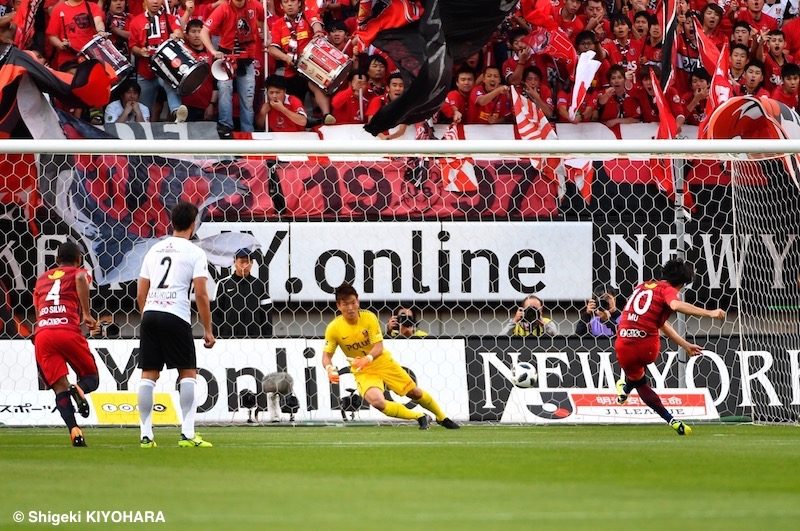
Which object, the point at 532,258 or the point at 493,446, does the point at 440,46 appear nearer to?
the point at 532,258

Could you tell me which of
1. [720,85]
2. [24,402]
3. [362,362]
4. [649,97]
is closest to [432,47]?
[649,97]

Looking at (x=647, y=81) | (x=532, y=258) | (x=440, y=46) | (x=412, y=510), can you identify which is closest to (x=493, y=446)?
(x=412, y=510)

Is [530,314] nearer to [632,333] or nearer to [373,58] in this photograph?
[632,333]

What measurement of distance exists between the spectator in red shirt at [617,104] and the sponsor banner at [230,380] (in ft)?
16.5

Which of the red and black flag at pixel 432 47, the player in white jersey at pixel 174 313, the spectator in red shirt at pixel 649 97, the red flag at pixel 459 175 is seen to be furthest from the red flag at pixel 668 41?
the player in white jersey at pixel 174 313

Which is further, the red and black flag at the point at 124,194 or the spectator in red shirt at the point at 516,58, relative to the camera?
the spectator in red shirt at the point at 516,58

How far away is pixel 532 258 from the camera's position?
15500 millimetres

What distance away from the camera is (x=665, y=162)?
1577cm

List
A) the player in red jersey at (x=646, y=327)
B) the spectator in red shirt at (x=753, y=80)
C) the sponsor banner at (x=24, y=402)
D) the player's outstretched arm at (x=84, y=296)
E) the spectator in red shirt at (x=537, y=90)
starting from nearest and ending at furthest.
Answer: the player's outstretched arm at (x=84, y=296) → the player in red jersey at (x=646, y=327) → the sponsor banner at (x=24, y=402) → the spectator in red shirt at (x=537, y=90) → the spectator in red shirt at (x=753, y=80)

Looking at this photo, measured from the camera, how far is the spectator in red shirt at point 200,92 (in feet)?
56.0

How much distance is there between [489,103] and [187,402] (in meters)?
8.57

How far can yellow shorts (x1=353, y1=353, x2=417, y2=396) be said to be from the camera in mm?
12688

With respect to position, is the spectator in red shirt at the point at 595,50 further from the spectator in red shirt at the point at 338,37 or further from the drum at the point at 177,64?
the drum at the point at 177,64

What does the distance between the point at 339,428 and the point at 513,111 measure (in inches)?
237
